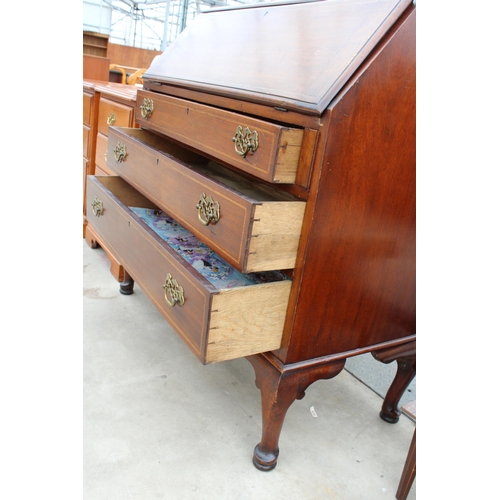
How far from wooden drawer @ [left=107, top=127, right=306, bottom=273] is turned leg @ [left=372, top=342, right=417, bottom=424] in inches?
21.5

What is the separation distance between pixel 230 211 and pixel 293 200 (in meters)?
0.26

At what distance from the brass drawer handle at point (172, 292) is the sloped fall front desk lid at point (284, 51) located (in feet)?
1.55

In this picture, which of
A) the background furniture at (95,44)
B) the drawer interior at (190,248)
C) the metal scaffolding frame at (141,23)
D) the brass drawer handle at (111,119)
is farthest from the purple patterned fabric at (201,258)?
the metal scaffolding frame at (141,23)

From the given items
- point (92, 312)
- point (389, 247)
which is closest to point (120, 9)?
point (92, 312)

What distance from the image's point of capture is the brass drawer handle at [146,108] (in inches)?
63.5

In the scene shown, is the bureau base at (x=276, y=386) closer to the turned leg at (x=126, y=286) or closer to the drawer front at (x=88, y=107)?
the turned leg at (x=126, y=286)

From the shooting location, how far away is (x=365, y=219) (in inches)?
46.2

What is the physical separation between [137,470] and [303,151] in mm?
926

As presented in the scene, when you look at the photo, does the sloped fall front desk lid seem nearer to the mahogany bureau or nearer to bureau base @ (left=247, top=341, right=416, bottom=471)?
the mahogany bureau

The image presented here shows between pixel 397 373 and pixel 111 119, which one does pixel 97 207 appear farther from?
pixel 397 373

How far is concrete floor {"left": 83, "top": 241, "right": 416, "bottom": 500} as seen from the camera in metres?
1.30

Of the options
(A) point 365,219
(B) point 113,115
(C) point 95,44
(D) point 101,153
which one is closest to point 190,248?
(A) point 365,219

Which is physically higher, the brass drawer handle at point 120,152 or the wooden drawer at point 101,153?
the brass drawer handle at point 120,152

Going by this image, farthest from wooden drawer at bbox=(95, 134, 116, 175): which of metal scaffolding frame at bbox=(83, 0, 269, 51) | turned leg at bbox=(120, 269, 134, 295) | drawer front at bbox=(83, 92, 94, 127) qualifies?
metal scaffolding frame at bbox=(83, 0, 269, 51)
